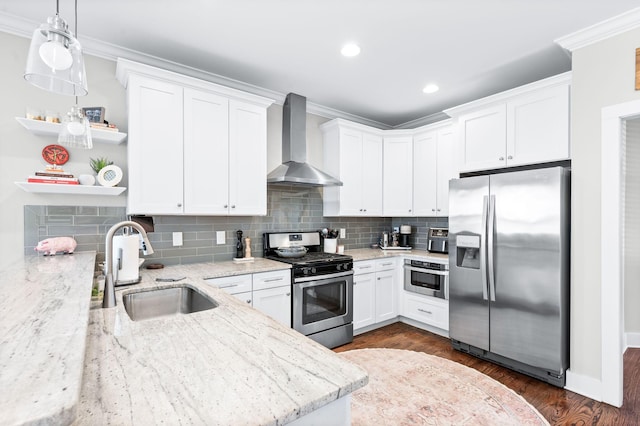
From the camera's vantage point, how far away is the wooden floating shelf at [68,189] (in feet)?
7.02

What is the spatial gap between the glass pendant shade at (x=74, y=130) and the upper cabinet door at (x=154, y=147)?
0.71 metres

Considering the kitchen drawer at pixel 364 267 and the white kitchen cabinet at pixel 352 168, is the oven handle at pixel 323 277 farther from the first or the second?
the white kitchen cabinet at pixel 352 168

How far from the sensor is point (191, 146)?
8.76ft

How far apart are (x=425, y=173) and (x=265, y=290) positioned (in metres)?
2.54

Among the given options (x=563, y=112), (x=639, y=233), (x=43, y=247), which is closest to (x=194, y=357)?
(x=43, y=247)

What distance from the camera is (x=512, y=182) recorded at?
2.64 m

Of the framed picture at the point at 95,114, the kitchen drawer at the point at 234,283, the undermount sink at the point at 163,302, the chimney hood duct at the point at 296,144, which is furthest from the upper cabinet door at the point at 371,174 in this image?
the framed picture at the point at 95,114

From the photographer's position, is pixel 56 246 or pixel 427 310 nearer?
pixel 56 246

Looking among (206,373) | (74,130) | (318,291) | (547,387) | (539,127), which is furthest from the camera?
(318,291)

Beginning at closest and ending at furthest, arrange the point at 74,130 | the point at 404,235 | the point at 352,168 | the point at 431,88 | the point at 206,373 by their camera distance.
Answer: the point at 206,373 → the point at 74,130 → the point at 431,88 → the point at 352,168 → the point at 404,235

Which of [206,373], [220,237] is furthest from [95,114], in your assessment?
[206,373]

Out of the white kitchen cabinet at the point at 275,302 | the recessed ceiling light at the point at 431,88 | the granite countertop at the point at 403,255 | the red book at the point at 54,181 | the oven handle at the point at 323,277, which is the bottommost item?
the white kitchen cabinet at the point at 275,302

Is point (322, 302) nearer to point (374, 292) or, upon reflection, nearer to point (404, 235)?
point (374, 292)

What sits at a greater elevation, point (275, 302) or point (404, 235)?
point (404, 235)
